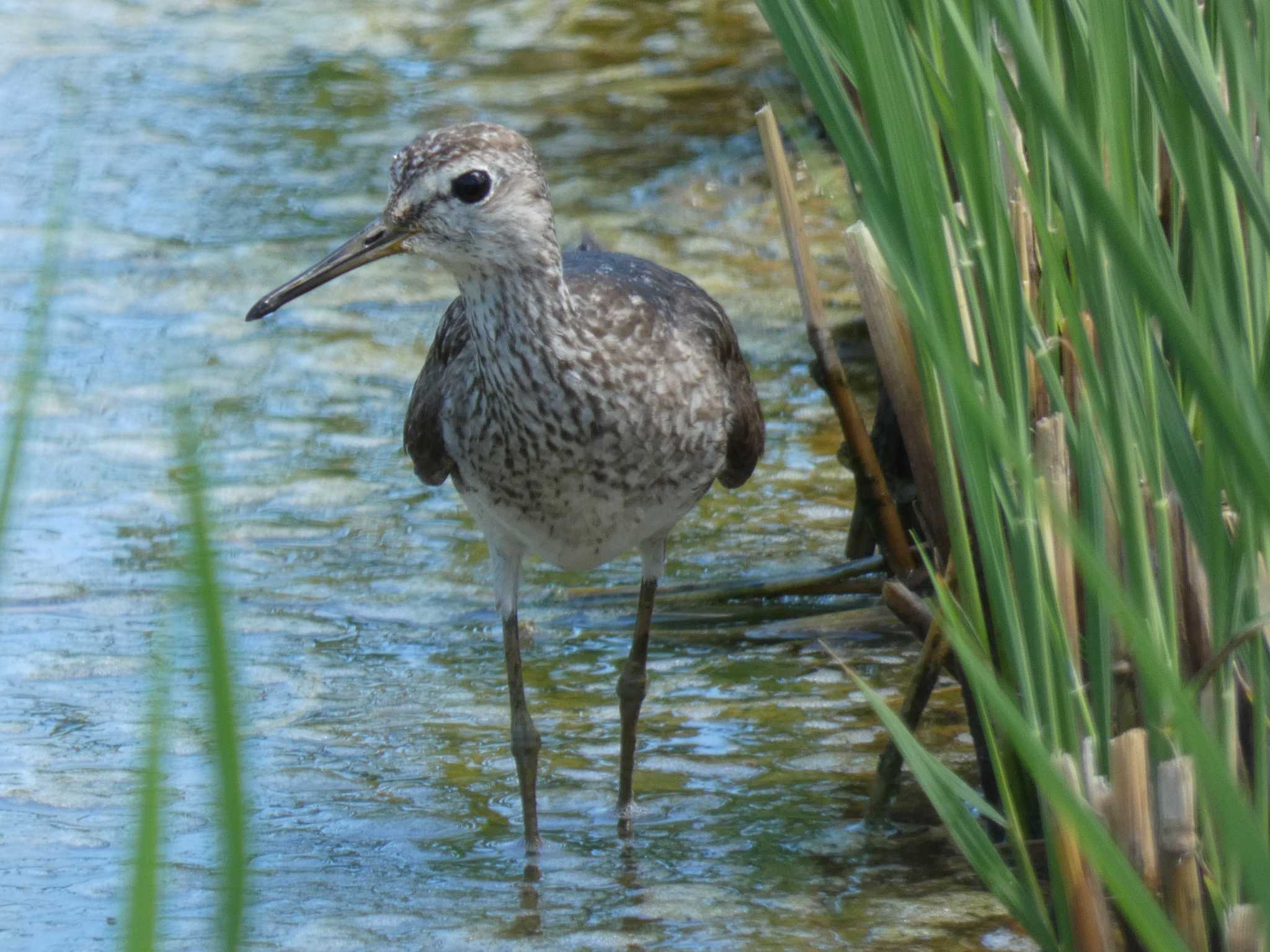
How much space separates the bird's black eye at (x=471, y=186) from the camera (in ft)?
14.1

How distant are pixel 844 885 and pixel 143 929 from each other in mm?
3045

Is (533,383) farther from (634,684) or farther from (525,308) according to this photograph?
(634,684)

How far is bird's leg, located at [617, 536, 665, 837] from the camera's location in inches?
192

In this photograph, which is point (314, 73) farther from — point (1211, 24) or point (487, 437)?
point (1211, 24)

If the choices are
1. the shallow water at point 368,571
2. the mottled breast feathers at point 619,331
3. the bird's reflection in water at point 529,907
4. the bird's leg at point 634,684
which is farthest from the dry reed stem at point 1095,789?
the bird's leg at point 634,684

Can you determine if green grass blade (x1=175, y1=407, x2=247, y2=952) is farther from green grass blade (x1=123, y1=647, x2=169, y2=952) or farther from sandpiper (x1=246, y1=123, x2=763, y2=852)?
sandpiper (x1=246, y1=123, x2=763, y2=852)

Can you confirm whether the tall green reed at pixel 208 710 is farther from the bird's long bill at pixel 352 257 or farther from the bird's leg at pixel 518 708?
the bird's leg at pixel 518 708

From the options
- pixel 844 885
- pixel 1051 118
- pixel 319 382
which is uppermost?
pixel 1051 118

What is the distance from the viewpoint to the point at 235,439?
755 centimetres

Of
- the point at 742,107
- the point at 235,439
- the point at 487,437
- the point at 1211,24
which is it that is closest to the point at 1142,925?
the point at 1211,24

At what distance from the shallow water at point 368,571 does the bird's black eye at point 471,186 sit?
2.97ft

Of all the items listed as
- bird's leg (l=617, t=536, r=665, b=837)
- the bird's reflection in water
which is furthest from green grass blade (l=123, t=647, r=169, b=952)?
bird's leg (l=617, t=536, r=665, b=837)

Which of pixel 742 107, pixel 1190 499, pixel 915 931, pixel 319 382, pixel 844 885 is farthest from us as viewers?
pixel 742 107

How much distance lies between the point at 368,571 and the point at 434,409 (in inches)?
77.4
